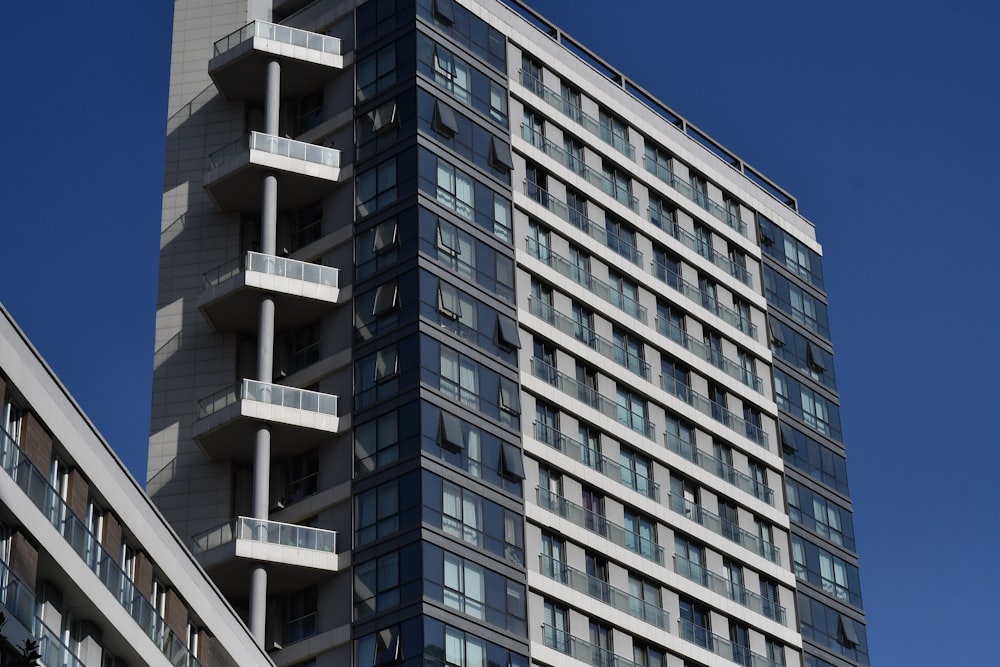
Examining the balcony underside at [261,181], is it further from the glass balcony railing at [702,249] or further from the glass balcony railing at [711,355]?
the glass balcony railing at [702,249]

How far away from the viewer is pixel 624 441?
76375mm

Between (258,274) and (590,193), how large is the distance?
16.7m

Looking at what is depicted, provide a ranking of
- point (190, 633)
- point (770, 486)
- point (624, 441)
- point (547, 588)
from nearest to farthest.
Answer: point (190, 633)
point (547, 588)
point (624, 441)
point (770, 486)

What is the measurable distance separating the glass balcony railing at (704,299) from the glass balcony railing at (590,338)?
5394 mm

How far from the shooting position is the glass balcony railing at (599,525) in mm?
71500

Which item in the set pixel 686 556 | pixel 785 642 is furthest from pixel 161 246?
pixel 785 642

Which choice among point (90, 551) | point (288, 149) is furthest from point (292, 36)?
point (90, 551)

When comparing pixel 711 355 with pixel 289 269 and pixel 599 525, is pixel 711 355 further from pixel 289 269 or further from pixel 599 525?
pixel 289 269

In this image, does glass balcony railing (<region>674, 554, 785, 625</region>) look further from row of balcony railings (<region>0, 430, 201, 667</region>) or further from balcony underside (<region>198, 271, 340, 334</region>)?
row of balcony railings (<region>0, 430, 201, 667</region>)

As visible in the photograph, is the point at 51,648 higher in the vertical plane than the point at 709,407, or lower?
lower

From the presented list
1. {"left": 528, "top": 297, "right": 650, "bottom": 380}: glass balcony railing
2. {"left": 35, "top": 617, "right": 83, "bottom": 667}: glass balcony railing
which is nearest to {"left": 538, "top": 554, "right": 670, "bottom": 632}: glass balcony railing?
{"left": 528, "top": 297, "right": 650, "bottom": 380}: glass balcony railing

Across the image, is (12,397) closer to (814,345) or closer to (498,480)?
(498,480)

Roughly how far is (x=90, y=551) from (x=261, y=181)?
3198cm

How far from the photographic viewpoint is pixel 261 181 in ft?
245
